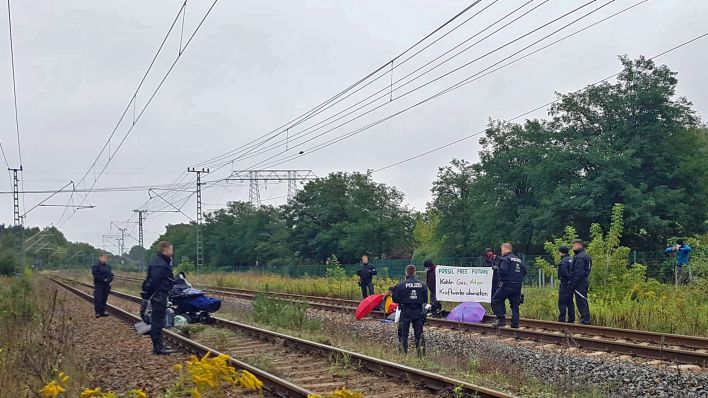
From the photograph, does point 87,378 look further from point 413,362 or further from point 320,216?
point 320,216

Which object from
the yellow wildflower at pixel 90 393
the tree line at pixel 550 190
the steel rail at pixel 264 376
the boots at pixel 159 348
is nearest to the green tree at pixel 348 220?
the tree line at pixel 550 190

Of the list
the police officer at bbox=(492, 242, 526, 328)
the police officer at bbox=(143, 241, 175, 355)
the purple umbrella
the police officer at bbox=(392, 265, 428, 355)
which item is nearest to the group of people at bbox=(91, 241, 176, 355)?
the police officer at bbox=(143, 241, 175, 355)

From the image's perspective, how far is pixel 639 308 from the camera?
1677 cm

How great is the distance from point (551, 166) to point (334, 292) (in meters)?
15.5

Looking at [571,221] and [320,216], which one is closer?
[571,221]

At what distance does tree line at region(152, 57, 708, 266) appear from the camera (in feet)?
121

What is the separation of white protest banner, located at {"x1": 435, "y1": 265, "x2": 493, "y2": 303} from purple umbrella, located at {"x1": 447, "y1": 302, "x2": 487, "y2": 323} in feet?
1.92

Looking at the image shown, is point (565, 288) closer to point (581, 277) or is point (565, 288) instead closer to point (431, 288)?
point (581, 277)

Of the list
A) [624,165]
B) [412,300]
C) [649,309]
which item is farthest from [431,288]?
[624,165]

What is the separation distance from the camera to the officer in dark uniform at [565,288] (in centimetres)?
1619

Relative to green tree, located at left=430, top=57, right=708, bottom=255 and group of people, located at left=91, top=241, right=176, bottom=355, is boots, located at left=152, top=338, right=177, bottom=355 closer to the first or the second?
group of people, located at left=91, top=241, right=176, bottom=355

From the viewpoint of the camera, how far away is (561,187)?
127 feet

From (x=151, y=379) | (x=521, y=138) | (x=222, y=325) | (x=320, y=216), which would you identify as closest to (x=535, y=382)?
(x=151, y=379)

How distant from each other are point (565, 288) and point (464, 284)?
3433mm
